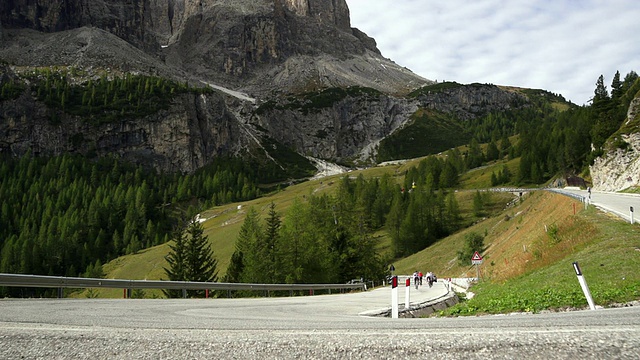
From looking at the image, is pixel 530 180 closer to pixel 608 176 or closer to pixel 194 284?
pixel 608 176

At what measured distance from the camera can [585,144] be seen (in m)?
113

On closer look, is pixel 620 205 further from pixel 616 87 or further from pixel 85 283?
pixel 616 87

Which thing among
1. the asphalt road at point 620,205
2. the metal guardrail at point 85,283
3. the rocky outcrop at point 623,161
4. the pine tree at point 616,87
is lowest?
the metal guardrail at point 85,283

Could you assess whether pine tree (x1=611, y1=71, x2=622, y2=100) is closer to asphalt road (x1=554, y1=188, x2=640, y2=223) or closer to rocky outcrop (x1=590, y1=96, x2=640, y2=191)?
rocky outcrop (x1=590, y1=96, x2=640, y2=191)

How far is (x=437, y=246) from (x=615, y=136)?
38.1 m

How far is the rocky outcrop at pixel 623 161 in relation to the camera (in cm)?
6490

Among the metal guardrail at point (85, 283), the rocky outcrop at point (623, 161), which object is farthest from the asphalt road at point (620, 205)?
the metal guardrail at point (85, 283)

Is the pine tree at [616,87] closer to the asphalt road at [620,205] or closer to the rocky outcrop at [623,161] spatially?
the rocky outcrop at [623,161]

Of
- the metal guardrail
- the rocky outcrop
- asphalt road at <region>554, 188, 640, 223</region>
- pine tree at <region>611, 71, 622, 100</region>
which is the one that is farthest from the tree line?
pine tree at <region>611, 71, 622, 100</region>

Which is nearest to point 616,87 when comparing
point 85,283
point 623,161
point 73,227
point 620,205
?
point 623,161

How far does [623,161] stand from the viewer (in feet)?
225

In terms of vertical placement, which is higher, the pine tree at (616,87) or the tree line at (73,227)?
the pine tree at (616,87)

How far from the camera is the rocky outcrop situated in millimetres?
64900

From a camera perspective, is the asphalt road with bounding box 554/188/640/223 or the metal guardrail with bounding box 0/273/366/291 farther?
the asphalt road with bounding box 554/188/640/223
